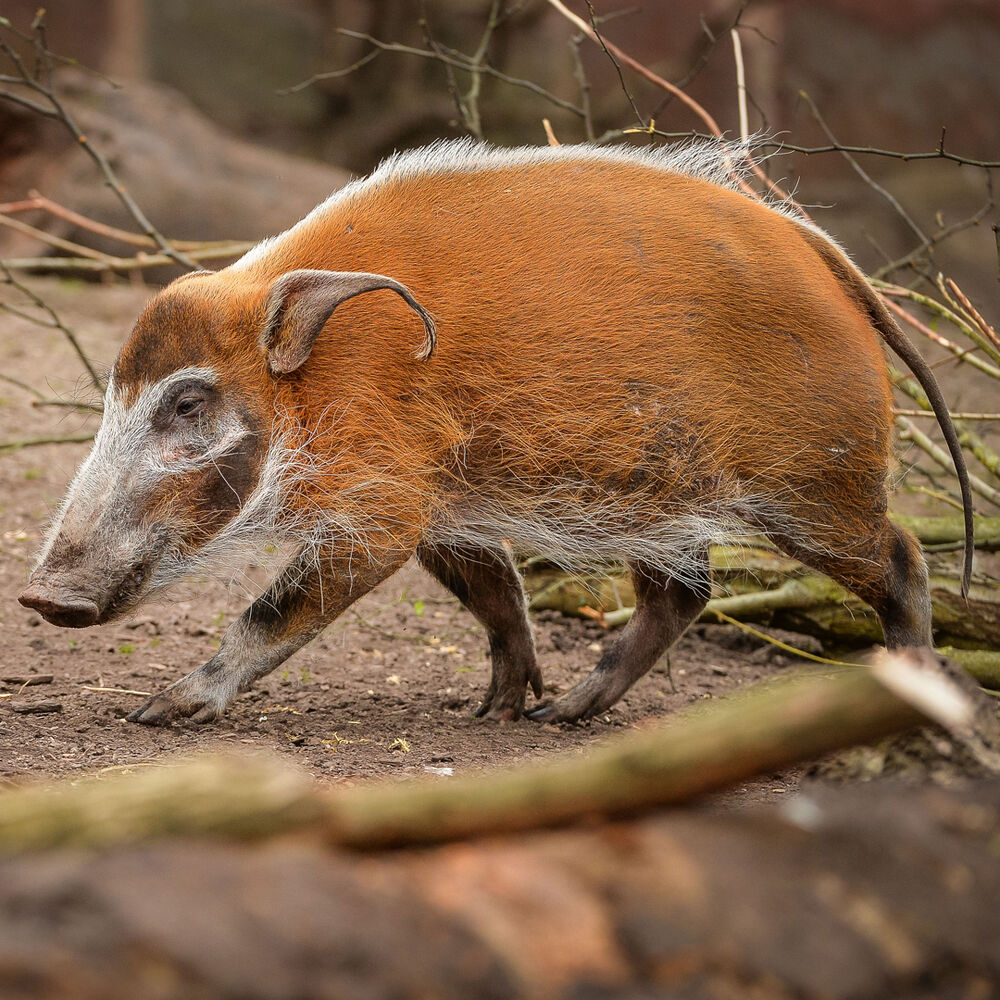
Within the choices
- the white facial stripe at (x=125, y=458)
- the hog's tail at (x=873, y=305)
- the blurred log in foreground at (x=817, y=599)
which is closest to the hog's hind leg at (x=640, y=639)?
the blurred log in foreground at (x=817, y=599)

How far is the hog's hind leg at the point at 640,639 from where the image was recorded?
363 centimetres

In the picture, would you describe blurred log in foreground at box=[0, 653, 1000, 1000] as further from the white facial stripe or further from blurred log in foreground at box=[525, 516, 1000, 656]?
blurred log in foreground at box=[525, 516, 1000, 656]

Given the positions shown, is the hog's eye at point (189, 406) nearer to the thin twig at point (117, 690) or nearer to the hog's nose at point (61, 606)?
the hog's nose at point (61, 606)

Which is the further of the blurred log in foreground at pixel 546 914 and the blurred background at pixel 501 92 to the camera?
the blurred background at pixel 501 92

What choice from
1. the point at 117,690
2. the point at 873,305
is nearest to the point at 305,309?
the point at 117,690

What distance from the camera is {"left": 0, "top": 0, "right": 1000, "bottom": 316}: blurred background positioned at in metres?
9.29

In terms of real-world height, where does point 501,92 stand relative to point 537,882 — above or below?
below

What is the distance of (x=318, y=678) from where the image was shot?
153 inches

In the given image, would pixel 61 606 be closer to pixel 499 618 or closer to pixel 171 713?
pixel 171 713

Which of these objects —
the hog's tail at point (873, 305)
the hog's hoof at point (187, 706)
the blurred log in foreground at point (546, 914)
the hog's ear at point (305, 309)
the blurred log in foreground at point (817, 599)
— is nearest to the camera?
the blurred log in foreground at point (546, 914)

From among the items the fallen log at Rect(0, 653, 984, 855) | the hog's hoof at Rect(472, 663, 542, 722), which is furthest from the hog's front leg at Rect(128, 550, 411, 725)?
the fallen log at Rect(0, 653, 984, 855)

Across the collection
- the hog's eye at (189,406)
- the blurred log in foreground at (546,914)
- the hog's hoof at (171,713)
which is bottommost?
the hog's hoof at (171,713)

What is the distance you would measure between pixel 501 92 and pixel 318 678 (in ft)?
27.9

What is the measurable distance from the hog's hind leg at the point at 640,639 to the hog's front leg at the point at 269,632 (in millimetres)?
832
